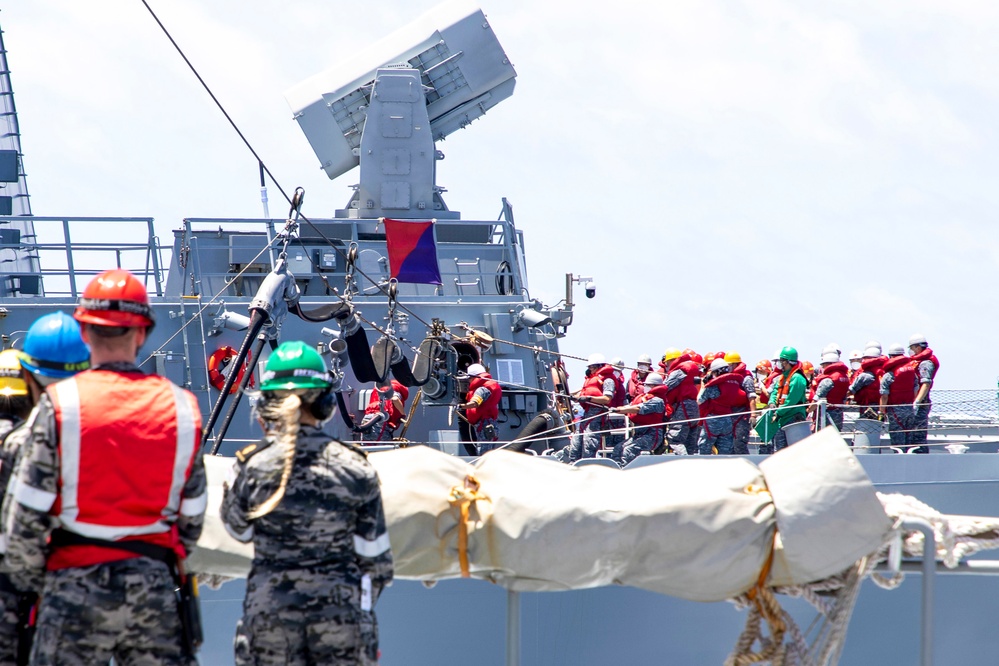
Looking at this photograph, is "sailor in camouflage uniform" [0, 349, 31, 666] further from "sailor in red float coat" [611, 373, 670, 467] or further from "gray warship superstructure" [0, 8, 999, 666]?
"sailor in red float coat" [611, 373, 670, 467]

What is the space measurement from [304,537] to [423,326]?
8.33 meters

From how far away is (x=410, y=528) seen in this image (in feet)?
13.5

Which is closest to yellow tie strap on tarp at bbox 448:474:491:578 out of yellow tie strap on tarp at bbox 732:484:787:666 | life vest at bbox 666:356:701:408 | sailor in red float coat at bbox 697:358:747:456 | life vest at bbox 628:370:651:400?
yellow tie strap on tarp at bbox 732:484:787:666

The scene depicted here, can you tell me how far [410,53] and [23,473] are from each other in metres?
11.9

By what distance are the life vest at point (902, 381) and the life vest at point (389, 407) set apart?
15.1 ft

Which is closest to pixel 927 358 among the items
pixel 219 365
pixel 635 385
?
pixel 635 385

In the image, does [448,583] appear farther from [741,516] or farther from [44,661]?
[44,661]

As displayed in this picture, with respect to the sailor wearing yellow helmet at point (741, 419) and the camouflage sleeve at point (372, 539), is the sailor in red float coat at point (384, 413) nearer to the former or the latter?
the sailor wearing yellow helmet at point (741, 419)

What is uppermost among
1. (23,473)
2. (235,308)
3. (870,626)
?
(235,308)

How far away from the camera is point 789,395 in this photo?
37.2 feet

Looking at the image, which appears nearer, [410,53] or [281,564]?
[281,564]

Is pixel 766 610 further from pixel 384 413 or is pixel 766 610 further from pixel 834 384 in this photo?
pixel 834 384

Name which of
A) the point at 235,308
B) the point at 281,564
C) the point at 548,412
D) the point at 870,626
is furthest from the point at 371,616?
the point at 235,308

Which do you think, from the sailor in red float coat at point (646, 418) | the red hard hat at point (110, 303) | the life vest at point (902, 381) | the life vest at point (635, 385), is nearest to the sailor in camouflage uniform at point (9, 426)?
the red hard hat at point (110, 303)
